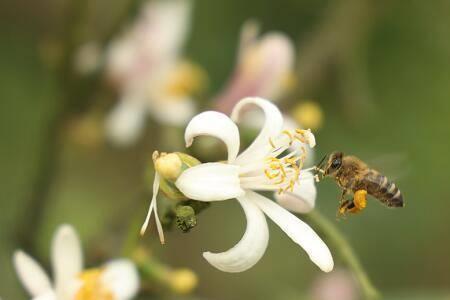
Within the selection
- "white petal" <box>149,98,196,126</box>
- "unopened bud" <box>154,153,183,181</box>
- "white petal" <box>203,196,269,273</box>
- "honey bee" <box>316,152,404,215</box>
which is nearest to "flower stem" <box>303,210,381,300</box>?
"honey bee" <box>316,152,404,215</box>

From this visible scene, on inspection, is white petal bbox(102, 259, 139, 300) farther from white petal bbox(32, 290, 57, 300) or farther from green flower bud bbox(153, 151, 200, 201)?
green flower bud bbox(153, 151, 200, 201)

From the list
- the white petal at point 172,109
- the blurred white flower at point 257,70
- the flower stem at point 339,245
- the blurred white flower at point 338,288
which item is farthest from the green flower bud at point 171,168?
the blurred white flower at point 338,288

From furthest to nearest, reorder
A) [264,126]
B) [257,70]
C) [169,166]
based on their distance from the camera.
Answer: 1. [257,70]
2. [264,126]
3. [169,166]

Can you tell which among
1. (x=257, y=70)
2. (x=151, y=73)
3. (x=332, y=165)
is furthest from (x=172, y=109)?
(x=332, y=165)

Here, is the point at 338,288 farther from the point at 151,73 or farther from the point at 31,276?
the point at 31,276

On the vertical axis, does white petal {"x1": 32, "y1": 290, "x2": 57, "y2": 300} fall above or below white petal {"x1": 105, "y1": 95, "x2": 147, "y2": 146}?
below

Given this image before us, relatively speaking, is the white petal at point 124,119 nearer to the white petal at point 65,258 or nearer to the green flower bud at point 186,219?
the white petal at point 65,258

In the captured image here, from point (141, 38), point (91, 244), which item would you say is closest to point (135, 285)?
point (91, 244)

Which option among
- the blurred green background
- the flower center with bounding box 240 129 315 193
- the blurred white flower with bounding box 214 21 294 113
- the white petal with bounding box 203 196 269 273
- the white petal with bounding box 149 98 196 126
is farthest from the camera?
the blurred green background
